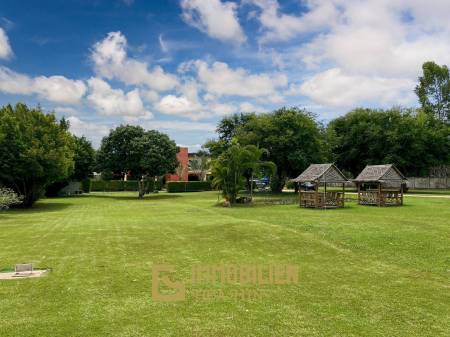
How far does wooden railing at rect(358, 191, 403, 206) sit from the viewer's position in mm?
29328

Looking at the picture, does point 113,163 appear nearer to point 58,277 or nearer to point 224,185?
point 224,185

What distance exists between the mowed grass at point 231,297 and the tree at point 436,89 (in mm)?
52545

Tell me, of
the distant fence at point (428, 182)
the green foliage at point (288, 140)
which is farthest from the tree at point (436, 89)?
the green foliage at point (288, 140)

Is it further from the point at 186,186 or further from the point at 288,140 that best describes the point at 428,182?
the point at 186,186

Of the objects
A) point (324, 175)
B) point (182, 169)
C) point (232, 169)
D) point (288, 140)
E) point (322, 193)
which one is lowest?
point (322, 193)

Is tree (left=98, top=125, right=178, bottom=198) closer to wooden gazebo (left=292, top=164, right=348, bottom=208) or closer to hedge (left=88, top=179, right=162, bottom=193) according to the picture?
hedge (left=88, top=179, right=162, bottom=193)

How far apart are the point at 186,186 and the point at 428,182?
38067 millimetres

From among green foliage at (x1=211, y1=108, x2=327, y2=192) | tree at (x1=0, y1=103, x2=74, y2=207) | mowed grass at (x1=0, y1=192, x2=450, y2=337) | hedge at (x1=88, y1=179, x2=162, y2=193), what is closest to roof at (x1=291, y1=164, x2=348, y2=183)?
green foliage at (x1=211, y1=108, x2=327, y2=192)

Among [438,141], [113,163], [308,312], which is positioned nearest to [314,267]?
[308,312]

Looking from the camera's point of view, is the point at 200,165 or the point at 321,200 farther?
the point at 200,165

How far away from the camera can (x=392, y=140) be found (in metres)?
46.2

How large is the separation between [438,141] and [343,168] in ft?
39.5

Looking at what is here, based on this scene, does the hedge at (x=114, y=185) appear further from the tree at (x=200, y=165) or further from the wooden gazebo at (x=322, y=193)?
the wooden gazebo at (x=322, y=193)

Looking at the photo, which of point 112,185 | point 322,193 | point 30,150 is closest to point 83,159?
point 112,185
